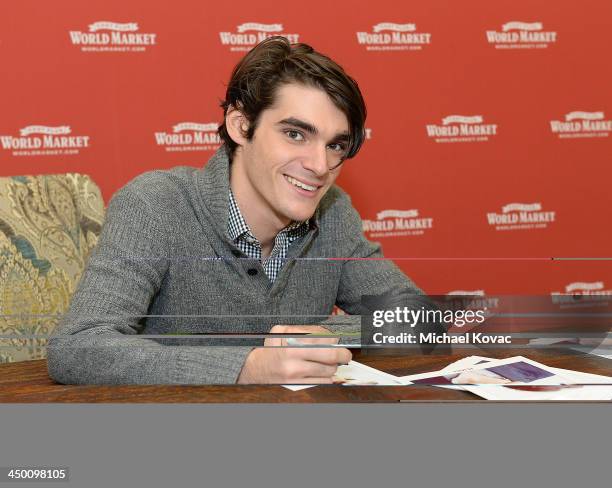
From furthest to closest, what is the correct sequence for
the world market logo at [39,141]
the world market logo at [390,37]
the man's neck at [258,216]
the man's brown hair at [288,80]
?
the world market logo at [390,37]
the world market logo at [39,141]
the man's neck at [258,216]
the man's brown hair at [288,80]

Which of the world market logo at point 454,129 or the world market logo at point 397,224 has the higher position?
the world market logo at point 454,129

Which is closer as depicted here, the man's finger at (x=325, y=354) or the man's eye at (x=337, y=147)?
the man's finger at (x=325, y=354)

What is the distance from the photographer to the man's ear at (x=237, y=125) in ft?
5.88

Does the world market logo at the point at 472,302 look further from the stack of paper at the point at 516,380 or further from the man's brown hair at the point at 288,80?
the man's brown hair at the point at 288,80

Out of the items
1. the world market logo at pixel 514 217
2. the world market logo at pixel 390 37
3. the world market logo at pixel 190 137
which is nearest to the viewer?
the world market logo at pixel 190 137

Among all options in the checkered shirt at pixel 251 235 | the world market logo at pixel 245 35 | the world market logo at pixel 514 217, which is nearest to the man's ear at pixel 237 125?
the checkered shirt at pixel 251 235

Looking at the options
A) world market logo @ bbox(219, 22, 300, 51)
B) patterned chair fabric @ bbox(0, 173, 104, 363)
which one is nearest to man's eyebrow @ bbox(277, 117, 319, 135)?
patterned chair fabric @ bbox(0, 173, 104, 363)

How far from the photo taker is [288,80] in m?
1.64

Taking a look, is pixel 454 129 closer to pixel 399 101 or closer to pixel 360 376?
pixel 399 101

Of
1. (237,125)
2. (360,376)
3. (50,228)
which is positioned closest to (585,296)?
(360,376)

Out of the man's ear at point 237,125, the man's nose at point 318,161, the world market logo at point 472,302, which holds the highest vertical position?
the man's ear at point 237,125

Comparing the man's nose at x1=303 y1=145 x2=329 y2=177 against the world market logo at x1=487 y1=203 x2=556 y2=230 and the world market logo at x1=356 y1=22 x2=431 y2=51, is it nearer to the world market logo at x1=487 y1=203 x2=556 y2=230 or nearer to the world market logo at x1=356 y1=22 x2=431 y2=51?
the world market logo at x1=356 y1=22 x2=431 y2=51

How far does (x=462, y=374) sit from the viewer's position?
2.28 ft
